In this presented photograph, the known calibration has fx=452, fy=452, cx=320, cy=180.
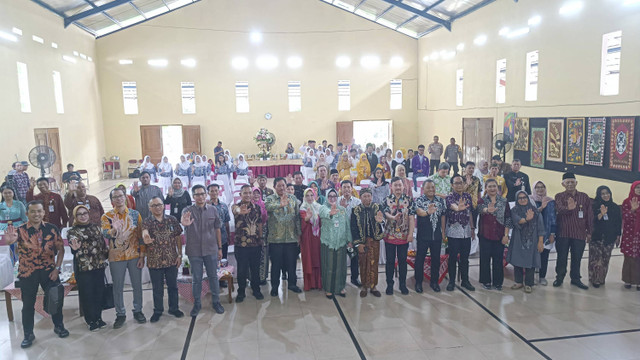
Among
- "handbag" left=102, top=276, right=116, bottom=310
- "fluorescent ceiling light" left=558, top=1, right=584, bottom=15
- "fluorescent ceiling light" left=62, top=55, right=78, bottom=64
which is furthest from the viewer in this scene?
"fluorescent ceiling light" left=62, top=55, right=78, bottom=64

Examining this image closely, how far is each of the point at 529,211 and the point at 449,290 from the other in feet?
5.26

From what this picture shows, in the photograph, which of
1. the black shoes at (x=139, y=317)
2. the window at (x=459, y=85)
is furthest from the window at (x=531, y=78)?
the black shoes at (x=139, y=317)

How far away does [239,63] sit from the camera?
20.5m

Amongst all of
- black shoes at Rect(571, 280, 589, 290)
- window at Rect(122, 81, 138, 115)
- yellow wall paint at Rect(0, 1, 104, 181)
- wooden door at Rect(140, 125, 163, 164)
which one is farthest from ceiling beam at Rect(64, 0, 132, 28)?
black shoes at Rect(571, 280, 589, 290)

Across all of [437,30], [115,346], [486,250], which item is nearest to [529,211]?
[486,250]

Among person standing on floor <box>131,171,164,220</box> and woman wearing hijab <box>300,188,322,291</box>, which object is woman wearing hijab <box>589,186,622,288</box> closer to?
woman wearing hijab <box>300,188,322,291</box>

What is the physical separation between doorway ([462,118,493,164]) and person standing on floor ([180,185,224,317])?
1216cm

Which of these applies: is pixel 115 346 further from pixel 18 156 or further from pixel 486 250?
pixel 18 156

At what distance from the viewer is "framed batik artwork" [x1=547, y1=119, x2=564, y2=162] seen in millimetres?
11883

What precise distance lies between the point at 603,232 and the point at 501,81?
9.53 meters

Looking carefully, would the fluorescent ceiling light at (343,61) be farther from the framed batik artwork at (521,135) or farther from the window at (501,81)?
the framed batik artwork at (521,135)

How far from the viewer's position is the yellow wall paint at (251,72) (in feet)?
65.0

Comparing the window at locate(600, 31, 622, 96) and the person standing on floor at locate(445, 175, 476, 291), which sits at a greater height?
the window at locate(600, 31, 622, 96)

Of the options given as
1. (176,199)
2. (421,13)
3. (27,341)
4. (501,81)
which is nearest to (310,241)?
(176,199)
